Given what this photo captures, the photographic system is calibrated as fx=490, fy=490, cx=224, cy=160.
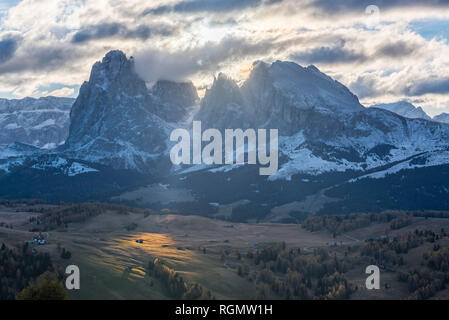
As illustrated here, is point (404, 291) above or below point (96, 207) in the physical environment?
below

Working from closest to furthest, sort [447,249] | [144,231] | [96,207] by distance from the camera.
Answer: [447,249] → [144,231] → [96,207]
